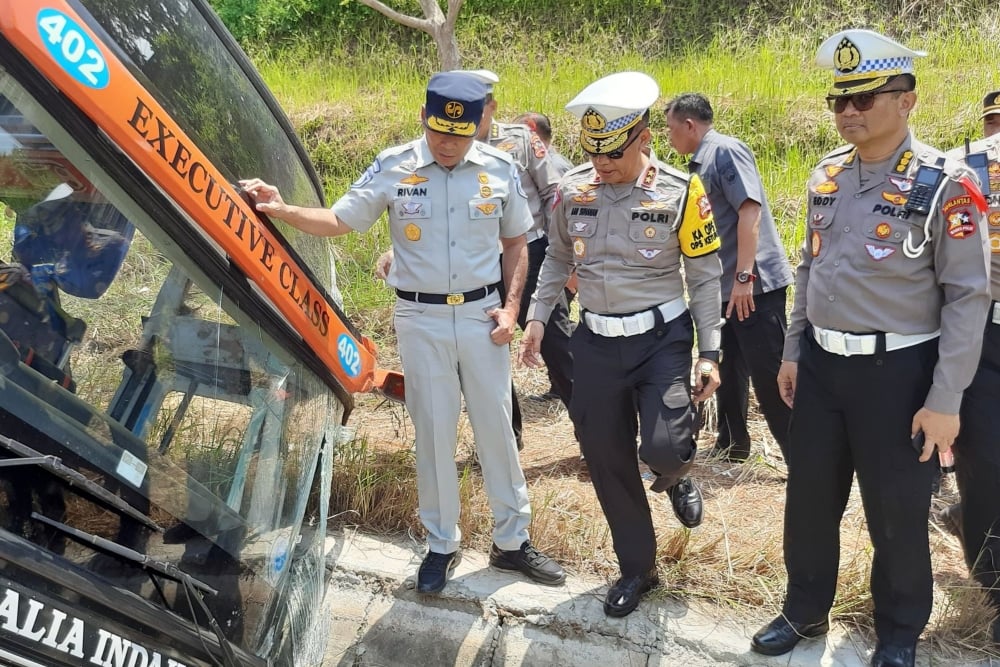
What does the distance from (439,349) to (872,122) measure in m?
1.47

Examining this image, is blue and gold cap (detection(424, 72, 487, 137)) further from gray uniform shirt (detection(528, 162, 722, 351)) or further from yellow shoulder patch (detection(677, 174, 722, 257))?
yellow shoulder patch (detection(677, 174, 722, 257))

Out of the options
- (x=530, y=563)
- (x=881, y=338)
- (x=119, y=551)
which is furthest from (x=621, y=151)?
(x=119, y=551)

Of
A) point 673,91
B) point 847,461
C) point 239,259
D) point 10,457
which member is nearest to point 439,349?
point 239,259

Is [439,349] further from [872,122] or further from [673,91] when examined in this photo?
[673,91]

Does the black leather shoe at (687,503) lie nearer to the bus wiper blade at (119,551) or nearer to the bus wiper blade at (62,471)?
the bus wiper blade at (119,551)

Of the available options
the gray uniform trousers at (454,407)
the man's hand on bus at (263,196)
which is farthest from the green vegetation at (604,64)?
the man's hand on bus at (263,196)

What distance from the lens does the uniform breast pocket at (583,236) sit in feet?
9.61

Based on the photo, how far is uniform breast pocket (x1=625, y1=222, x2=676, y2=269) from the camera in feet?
9.30

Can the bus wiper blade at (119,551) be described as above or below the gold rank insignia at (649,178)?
below

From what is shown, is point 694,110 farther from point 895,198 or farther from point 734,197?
point 895,198

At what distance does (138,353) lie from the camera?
205 centimetres

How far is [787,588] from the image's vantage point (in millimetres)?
2818

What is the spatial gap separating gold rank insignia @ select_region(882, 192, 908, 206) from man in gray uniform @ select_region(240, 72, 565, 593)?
121cm

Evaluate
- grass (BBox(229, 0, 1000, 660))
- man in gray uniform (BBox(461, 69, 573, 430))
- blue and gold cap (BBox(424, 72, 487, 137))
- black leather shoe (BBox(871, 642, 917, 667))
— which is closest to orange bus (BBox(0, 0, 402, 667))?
blue and gold cap (BBox(424, 72, 487, 137))
